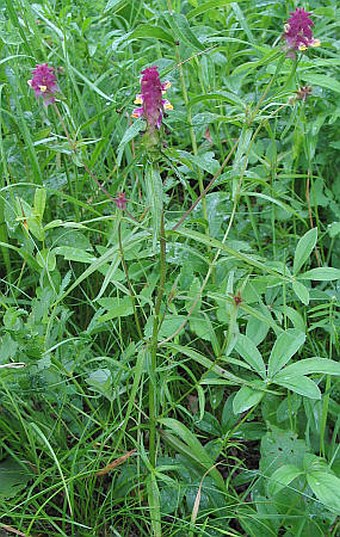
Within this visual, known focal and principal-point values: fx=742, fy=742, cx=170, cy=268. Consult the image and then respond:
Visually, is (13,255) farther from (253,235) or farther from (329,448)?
(329,448)

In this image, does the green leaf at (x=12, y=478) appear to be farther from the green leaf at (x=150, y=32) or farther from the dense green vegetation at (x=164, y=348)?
the green leaf at (x=150, y=32)

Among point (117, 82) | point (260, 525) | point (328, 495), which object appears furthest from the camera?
point (117, 82)

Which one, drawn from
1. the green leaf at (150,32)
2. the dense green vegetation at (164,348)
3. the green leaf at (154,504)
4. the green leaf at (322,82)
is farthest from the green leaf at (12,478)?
the green leaf at (322,82)

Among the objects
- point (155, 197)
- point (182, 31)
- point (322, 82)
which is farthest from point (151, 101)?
point (322, 82)

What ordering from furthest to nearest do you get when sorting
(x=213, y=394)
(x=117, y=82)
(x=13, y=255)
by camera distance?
(x=117, y=82)
(x=13, y=255)
(x=213, y=394)

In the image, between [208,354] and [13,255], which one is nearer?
[208,354]

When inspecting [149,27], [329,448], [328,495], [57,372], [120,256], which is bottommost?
[329,448]

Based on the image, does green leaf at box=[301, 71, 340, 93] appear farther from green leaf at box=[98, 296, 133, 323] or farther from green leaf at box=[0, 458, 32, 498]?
green leaf at box=[0, 458, 32, 498]

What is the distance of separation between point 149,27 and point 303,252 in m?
0.48

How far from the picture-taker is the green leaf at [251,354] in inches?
47.7

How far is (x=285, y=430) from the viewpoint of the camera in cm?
132

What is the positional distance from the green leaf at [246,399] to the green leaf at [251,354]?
3 centimetres

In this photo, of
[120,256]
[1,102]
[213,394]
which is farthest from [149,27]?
[213,394]

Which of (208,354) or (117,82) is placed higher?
(117,82)
